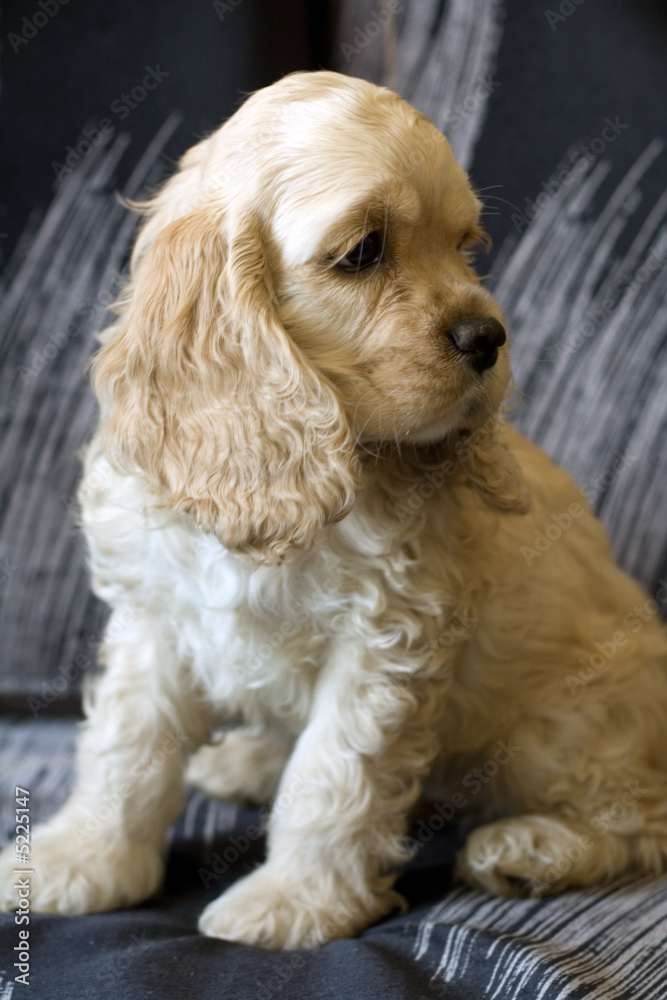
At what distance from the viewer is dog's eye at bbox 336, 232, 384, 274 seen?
4.13ft

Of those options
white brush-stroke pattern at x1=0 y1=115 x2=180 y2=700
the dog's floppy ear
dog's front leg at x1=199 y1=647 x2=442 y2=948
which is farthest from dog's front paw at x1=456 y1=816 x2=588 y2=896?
white brush-stroke pattern at x1=0 y1=115 x2=180 y2=700

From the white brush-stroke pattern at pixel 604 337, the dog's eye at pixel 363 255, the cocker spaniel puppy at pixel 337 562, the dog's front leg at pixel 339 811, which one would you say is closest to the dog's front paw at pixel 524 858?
the cocker spaniel puppy at pixel 337 562

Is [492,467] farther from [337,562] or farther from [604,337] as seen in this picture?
[604,337]

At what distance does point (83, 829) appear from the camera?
5.16 feet

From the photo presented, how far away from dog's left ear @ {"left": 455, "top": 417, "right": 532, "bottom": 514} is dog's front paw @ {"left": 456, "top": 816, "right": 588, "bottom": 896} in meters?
0.54

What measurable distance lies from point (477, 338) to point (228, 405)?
1.09 ft

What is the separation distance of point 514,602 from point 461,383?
18.7 inches

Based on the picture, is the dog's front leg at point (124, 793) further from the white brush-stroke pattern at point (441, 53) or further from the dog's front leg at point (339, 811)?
the white brush-stroke pattern at point (441, 53)

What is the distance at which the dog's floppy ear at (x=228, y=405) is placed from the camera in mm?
1241

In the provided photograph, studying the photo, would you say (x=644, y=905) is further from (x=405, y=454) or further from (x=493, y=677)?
(x=405, y=454)

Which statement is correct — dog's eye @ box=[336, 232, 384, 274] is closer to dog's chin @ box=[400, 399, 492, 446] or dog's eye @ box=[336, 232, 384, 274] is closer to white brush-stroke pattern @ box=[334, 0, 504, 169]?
dog's chin @ box=[400, 399, 492, 446]

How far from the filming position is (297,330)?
4.21 feet

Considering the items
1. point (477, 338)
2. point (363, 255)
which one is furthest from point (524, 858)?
point (363, 255)

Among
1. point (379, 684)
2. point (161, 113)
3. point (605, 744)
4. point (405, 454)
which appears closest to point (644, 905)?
point (605, 744)
